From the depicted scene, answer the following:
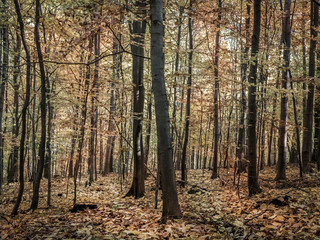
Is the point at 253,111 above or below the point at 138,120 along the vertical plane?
above

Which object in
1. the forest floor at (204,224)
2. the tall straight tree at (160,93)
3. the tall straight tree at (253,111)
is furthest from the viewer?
the tall straight tree at (253,111)

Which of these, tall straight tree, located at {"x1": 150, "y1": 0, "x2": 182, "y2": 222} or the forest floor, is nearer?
the forest floor

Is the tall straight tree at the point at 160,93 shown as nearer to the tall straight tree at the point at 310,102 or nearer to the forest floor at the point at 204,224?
the forest floor at the point at 204,224

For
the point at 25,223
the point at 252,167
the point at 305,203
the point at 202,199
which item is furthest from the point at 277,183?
the point at 25,223

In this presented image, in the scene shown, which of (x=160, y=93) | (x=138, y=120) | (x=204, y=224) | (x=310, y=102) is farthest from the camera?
(x=310, y=102)

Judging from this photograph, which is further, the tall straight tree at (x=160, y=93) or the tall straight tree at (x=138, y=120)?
the tall straight tree at (x=138, y=120)

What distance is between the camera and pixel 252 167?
272 inches

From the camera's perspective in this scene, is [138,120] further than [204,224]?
Yes

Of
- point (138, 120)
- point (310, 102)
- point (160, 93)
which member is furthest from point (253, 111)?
point (310, 102)

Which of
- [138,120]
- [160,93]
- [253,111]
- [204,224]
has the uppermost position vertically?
[160,93]

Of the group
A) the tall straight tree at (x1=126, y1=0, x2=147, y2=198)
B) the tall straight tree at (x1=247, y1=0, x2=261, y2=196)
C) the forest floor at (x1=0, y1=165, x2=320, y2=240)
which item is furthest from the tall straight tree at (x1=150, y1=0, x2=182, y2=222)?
the tall straight tree at (x1=126, y1=0, x2=147, y2=198)

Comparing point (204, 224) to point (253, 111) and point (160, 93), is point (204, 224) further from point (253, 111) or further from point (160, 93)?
point (253, 111)

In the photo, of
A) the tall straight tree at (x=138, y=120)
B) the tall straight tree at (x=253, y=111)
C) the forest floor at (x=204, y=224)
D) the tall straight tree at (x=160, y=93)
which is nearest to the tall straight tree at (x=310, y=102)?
the tall straight tree at (x=253, y=111)

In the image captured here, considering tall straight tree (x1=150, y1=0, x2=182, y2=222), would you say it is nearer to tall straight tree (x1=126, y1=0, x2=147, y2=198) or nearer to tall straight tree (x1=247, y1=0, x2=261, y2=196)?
tall straight tree (x1=247, y1=0, x2=261, y2=196)
